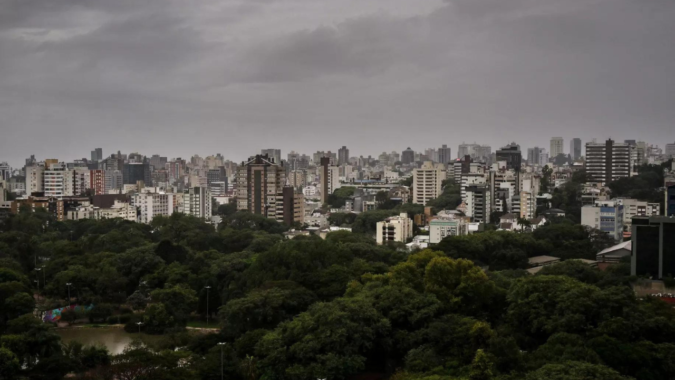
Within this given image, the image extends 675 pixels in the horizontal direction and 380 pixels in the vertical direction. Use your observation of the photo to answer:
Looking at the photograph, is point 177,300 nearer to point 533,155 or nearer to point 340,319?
point 340,319

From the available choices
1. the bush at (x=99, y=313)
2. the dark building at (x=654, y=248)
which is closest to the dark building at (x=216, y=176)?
the bush at (x=99, y=313)

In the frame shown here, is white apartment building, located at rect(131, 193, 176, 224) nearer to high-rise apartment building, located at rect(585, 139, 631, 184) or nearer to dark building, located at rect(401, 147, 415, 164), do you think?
high-rise apartment building, located at rect(585, 139, 631, 184)

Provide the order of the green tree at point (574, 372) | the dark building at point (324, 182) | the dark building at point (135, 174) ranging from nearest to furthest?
the green tree at point (574, 372)
the dark building at point (324, 182)
the dark building at point (135, 174)

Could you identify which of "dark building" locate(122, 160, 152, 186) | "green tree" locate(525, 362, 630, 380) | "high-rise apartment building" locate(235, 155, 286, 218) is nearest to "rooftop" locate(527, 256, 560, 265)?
"green tree" locate(525, 362, 630, 380)

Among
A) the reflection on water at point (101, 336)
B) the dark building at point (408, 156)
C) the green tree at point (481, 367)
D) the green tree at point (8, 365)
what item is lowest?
the reflection on water at point (101, 336)

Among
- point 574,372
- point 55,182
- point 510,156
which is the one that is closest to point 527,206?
point 510,156

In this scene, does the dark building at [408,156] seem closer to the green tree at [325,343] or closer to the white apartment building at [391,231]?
the white apartment building at [391,231]

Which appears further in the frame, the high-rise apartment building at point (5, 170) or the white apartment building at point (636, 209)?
the high-rise apartment building at point (5, 170)
